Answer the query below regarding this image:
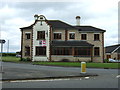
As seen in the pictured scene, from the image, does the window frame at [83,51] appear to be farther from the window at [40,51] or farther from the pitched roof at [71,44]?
the window at [40,51]


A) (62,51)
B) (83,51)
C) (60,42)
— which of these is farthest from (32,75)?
(60,42)

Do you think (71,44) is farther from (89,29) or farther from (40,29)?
(40,29)

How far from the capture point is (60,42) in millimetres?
37031

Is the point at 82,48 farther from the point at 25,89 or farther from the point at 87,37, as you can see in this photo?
the point at 25,89

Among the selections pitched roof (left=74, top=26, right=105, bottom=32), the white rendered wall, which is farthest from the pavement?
pitched roof (left=74, top=26, right=105, bottom=32)

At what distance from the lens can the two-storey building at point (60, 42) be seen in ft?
117

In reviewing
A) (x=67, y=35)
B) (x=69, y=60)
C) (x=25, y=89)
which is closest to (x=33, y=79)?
(x=25, y=89)

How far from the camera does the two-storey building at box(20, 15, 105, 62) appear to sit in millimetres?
35750

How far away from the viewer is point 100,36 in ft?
125

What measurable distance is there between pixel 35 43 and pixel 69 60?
759cm

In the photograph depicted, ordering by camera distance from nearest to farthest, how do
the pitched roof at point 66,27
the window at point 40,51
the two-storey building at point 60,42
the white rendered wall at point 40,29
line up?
1. the two-storey building at point 60,42
2. the white rendered wall at point 40,29
3. the window at point 40,51
4. the pitched roof at point 66,27

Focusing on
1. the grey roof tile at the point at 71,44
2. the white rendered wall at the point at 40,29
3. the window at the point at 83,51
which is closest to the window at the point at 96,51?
the window at the point at 83,51

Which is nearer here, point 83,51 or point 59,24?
point 83,51

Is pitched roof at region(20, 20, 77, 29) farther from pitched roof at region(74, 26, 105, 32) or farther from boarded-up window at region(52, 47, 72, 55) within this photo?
boarded-up window at region(52, 47, 72, 55)
